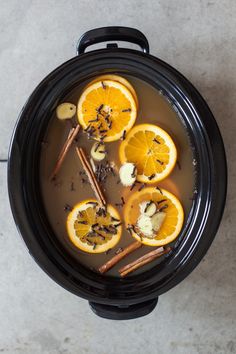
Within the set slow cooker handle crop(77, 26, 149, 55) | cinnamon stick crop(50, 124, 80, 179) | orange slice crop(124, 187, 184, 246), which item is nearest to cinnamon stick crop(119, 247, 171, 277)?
orange slice crop(124, 187, 184, 246)

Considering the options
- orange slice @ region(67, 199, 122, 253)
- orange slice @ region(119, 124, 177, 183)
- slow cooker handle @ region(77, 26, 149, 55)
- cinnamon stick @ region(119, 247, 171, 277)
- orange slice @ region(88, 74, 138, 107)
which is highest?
slow cooker handle @ region(77, 26, 149, 55)

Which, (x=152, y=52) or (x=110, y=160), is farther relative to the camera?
(x=152, y=52)

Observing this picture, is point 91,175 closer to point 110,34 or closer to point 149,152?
point 149,152

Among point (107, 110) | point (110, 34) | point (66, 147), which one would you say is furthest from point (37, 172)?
point (110, 34)

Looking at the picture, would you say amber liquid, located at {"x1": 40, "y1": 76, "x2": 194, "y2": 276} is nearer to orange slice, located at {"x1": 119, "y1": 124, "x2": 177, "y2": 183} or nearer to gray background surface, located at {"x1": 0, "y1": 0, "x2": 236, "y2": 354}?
orange slice, located at {"x1": 119, "y1": 124, "x2": 177, "y2": 183}

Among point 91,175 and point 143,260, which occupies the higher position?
point 91,175

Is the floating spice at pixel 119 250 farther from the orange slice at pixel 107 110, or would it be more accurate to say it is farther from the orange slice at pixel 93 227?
the orange slice at pixel 107 110
